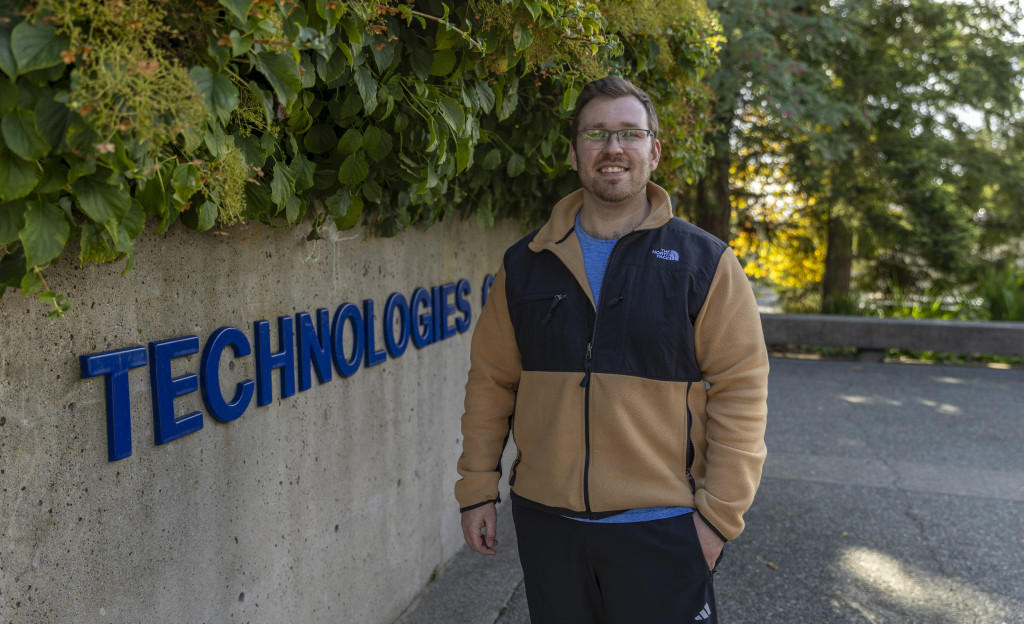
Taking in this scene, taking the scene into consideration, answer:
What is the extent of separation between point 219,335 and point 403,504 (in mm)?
1552

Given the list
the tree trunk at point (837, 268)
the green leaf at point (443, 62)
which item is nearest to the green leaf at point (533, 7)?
the green leaf at point (443, 62)

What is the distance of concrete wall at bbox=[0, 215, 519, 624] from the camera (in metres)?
1.67

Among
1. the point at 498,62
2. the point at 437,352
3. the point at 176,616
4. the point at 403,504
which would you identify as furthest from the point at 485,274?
the point at 176,616

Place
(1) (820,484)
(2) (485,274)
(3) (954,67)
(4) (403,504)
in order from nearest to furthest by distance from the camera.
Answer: (4) (403,504)
(2) (485,274)
(1) (820,484)
(3) (954,67)

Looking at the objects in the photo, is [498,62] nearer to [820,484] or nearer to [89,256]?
[89,256]

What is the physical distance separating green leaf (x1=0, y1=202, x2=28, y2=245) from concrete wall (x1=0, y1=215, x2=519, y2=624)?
15.5 inches

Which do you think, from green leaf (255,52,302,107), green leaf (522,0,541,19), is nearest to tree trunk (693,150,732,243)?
green leaf (522,0,541,19)

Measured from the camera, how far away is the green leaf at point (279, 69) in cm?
136

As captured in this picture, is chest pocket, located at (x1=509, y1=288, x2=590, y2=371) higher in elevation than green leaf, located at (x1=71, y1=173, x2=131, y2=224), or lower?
lower

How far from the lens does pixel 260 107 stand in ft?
5.57

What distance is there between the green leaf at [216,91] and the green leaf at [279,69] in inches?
2.6

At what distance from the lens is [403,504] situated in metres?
3.45

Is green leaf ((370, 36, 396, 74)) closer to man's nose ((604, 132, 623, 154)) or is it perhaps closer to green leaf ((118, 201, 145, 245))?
man's nose ((604, 132, 623, 154))

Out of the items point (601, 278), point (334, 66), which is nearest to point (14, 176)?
point (334, 66)
